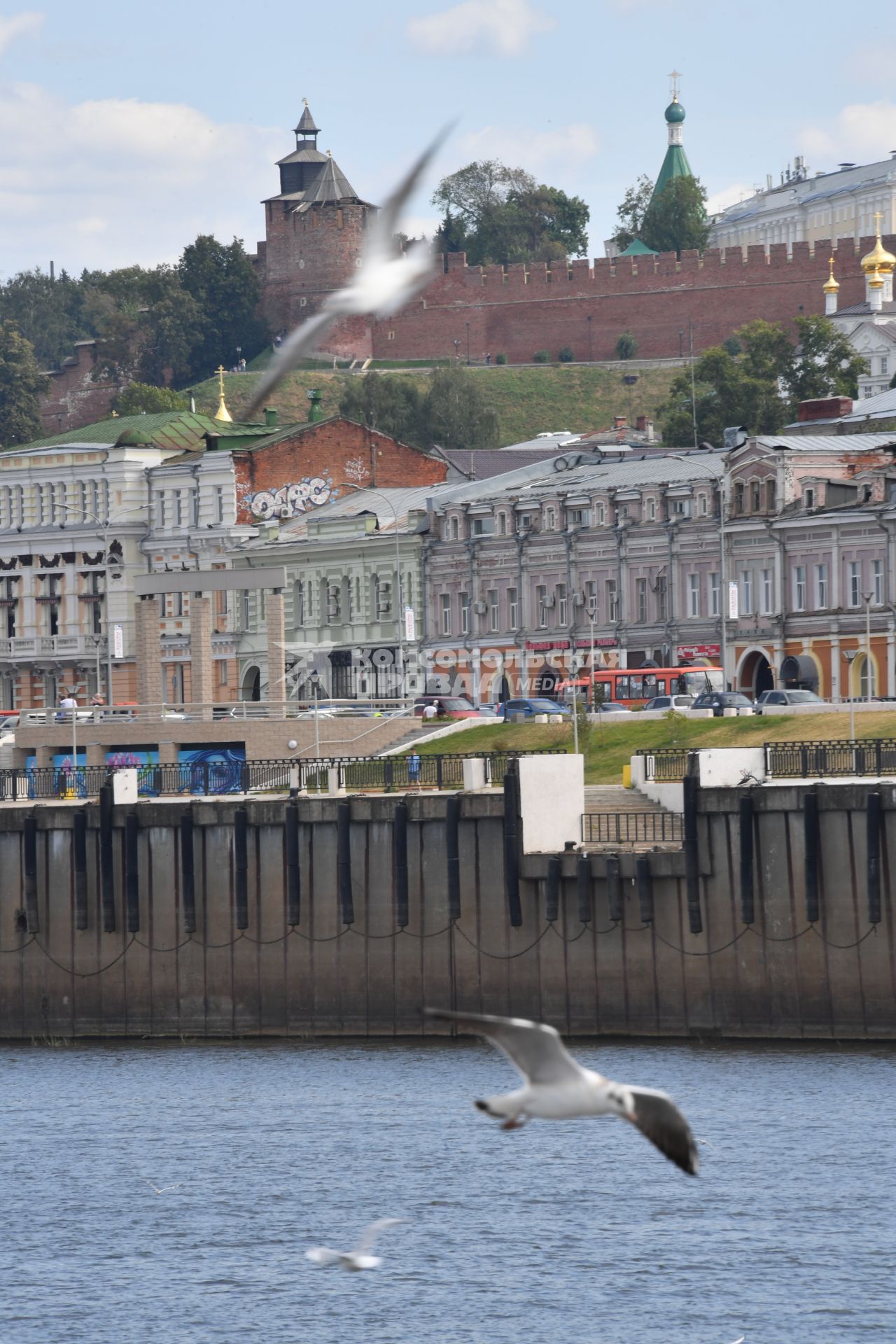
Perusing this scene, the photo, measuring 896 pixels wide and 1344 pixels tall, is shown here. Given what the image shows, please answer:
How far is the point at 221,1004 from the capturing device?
65.1m

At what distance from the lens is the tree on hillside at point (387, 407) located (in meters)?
185

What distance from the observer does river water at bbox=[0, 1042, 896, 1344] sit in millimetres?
39562

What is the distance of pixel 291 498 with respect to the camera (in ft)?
450

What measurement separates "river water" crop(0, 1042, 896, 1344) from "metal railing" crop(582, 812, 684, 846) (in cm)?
564

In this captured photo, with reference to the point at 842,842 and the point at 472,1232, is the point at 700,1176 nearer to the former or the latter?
the point at 472,1232

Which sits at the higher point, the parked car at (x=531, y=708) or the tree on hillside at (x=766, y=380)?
the tree on hillside at (x=766, y=380)

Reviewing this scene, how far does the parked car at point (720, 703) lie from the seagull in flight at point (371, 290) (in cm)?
5800

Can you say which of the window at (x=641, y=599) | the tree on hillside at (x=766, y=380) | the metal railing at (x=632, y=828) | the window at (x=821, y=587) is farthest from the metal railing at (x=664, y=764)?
the tree on hillside at (x=766, y=380)

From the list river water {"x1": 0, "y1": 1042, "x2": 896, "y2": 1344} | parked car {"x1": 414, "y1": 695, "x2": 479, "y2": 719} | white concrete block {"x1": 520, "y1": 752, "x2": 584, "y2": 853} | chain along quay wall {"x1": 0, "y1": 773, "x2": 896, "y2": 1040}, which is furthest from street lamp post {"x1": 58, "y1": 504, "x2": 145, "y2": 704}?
river water {"x1": 0, "y1": 1042, "x2": 896, "y2": 1344}

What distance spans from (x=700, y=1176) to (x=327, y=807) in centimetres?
2077

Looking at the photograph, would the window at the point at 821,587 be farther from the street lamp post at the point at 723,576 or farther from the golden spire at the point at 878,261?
the golden spire at the point at 878,261

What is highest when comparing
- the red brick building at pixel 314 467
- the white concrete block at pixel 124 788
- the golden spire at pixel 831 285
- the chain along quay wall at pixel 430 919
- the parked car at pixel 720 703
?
the golden spire at pixel 831 285

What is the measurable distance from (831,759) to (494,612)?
56430 mm

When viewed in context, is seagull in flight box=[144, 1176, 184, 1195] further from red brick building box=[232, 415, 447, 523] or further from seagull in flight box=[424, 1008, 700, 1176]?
red brick building box=[232, 415, 447, 523]
